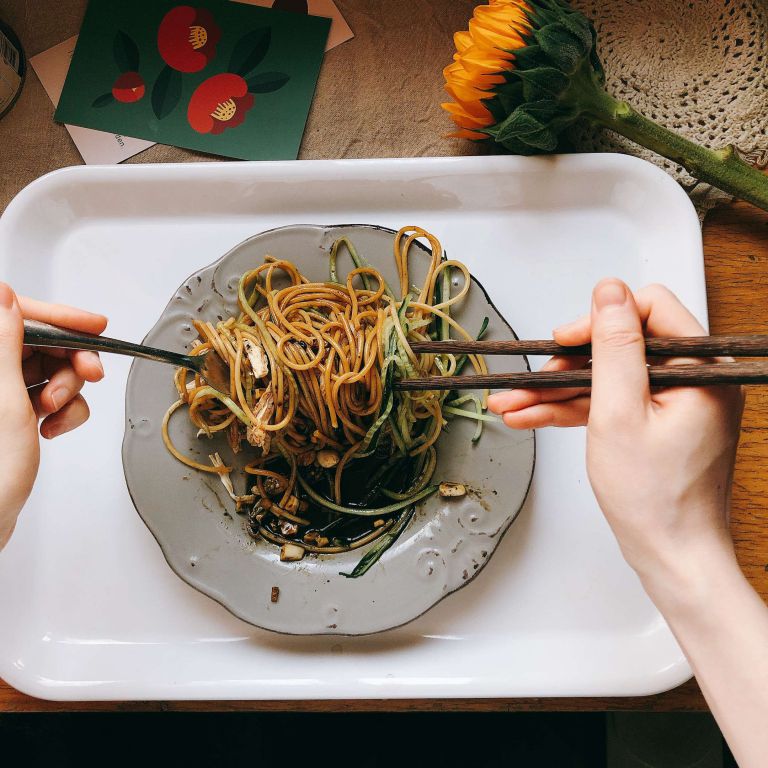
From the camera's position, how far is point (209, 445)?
1191 mm

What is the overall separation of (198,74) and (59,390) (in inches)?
29.4

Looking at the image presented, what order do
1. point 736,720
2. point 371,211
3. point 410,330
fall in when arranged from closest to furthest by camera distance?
point 736,720, point 410,330, point 371,211

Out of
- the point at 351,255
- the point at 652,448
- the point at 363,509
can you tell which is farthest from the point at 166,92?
the point at 652,448

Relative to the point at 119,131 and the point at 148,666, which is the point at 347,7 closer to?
the point at 119,131

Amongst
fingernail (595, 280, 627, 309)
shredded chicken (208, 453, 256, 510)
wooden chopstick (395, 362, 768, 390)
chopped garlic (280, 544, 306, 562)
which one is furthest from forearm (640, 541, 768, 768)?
shredded chicken (208, 453, 256, 510)

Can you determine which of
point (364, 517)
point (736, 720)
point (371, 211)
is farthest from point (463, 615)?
point (371, 211)

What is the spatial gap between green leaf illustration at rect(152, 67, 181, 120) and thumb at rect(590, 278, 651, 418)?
3.29ft

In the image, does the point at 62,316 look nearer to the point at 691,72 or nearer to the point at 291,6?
the point at 291,6

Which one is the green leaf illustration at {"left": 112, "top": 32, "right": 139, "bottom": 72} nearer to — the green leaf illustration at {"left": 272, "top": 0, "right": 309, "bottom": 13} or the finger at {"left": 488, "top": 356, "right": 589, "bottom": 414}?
the green leaf illustration at {"left": 272, "top": 0, "right": 309, "bottom": 13}

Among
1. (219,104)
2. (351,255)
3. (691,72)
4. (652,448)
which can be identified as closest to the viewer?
(652,448)

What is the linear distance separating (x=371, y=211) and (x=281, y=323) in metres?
0.30

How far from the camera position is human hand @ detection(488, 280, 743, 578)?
85cm

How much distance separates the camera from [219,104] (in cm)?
143

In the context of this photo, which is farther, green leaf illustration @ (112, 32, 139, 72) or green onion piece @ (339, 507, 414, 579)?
green leaf illustration @ (112, 32, 139, 72)
